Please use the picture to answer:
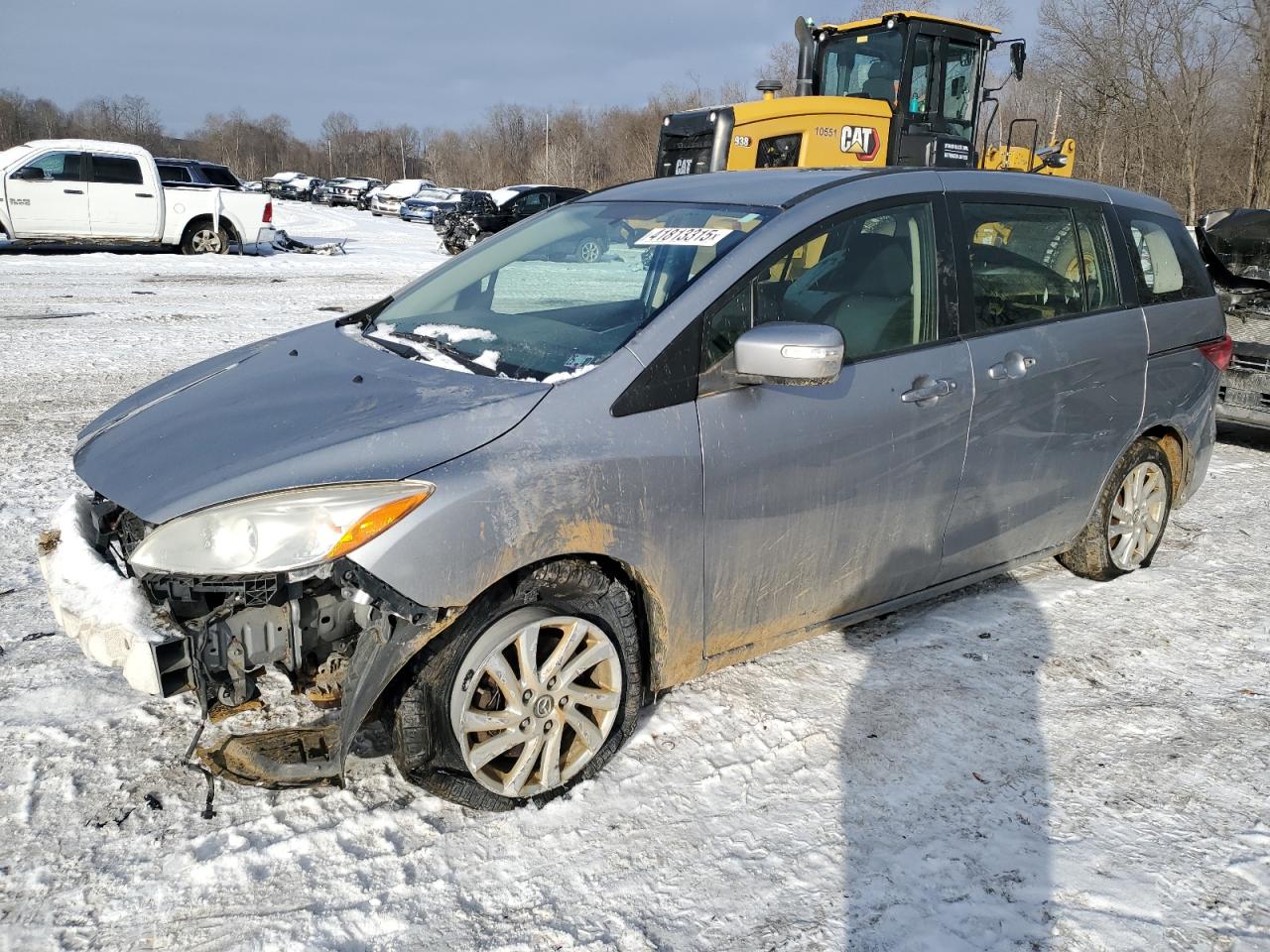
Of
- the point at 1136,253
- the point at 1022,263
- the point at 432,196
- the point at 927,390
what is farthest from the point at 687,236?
the point at 432,196

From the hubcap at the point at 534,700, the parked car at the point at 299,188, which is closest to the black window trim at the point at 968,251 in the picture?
the hubcap at the point at 534,700

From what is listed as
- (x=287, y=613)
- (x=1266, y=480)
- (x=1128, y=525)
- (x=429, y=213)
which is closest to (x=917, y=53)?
(x=1266, y=480)

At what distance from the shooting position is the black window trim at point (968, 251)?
3.69m

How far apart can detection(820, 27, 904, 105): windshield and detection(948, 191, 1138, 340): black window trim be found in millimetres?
7108

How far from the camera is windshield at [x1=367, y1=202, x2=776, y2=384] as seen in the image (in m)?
3.10

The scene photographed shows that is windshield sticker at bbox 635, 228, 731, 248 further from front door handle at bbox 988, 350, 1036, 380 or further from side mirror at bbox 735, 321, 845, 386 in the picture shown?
front door handle at bbox 988, 350, 1036, 380

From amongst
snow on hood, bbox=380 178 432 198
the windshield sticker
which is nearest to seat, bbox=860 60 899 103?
the windshield sticker

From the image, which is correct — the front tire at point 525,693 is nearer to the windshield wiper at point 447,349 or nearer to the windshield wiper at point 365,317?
the windshield wiper at point 447,349

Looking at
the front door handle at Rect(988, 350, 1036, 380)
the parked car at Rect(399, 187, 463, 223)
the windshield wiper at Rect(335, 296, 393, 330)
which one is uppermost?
the parked car at Rect(399, 187, 463, 223)

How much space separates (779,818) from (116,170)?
17897 millimetres

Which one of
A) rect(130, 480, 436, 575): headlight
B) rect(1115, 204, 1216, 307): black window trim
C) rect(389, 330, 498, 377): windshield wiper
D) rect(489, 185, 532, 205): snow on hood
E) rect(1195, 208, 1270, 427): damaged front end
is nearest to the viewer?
rect(130, 480, 436, 575): headlight

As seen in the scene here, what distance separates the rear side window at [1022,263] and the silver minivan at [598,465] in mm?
16

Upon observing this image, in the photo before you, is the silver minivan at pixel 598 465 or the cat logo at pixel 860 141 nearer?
the silver minivan at pixel 598 465

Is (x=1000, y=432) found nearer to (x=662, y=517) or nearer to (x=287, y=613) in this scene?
(x=662, y=517)
